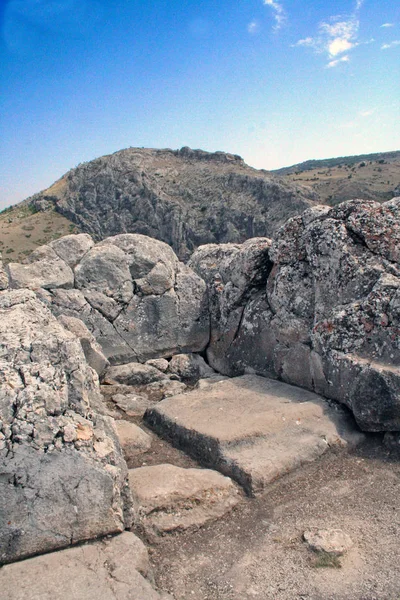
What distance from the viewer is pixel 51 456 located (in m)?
4.28

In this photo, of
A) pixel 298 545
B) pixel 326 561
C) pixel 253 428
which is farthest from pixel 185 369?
pixel 326 561

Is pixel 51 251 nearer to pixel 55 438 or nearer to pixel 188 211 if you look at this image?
pixel 55 438

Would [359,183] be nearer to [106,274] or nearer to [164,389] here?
[106,274]

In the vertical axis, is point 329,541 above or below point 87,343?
below

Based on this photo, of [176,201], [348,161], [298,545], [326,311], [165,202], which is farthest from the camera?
[348,161]

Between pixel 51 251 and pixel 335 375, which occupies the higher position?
pixel 51 251

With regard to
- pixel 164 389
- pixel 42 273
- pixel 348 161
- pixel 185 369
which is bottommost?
pixel 164 389

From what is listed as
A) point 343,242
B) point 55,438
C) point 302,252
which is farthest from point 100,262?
point 55,438

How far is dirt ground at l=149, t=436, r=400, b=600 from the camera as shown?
3941 mm

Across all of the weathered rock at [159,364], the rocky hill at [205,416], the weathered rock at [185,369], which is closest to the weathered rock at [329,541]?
the rocky hill at [205,416]

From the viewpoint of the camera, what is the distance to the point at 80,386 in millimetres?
4848

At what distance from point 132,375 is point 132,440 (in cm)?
233

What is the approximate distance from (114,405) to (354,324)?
3839 millimetres

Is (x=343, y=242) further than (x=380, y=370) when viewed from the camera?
Yes
